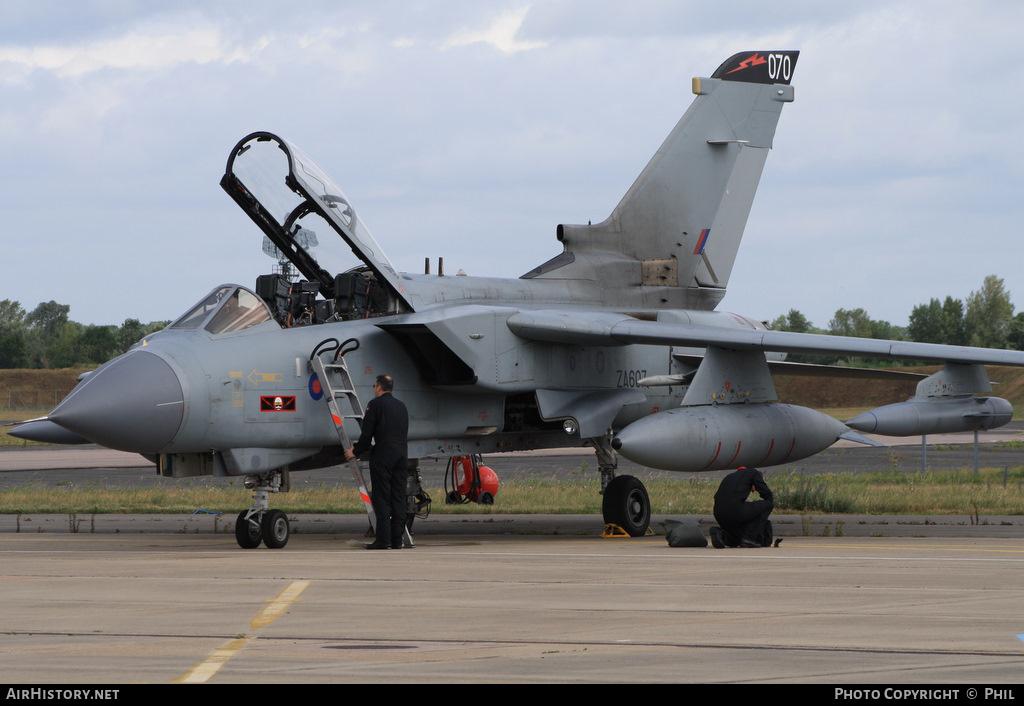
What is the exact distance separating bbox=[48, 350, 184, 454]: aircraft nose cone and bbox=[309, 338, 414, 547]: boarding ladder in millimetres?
1699

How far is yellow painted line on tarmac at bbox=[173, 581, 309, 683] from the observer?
16.5 feet

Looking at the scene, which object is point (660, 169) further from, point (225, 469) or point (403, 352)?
point (225, 469)

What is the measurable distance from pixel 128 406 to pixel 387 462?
252 centimetres

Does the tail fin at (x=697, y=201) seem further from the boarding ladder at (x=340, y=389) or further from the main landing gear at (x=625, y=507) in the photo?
the boarding ladder at (x=340, y=389)

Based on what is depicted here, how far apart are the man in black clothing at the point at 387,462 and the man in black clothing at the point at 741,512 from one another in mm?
3173

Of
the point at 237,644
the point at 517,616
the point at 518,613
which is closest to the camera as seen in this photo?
the point at 237,644

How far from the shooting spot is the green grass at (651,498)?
18078 mm

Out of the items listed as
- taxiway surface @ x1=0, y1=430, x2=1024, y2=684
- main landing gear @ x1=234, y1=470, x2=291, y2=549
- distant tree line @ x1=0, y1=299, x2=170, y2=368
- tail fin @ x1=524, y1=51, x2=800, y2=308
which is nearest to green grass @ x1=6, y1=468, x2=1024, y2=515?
tail fin @ x1=524, y1=51, x2=800, y2=308

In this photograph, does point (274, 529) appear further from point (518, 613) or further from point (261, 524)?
point (518, 613)

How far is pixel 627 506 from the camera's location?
14.8 m

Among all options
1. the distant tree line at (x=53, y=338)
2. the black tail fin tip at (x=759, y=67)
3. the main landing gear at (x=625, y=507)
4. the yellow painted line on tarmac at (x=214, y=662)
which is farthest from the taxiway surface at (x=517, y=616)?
the distant tree line at (x=53, y=338)

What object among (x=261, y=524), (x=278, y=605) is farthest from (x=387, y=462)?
(x=278, y=605)

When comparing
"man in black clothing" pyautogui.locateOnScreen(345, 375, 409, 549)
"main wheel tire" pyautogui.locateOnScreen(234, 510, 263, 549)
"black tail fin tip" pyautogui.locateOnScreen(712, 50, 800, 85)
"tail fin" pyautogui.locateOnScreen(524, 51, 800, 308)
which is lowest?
"main wheel tire" pyautogui.locateOnScreen(234, 510, 263, 549)

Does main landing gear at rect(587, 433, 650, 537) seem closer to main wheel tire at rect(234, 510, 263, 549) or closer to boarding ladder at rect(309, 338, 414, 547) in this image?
boarding ladder at rect(309, 338, 414, 547)
